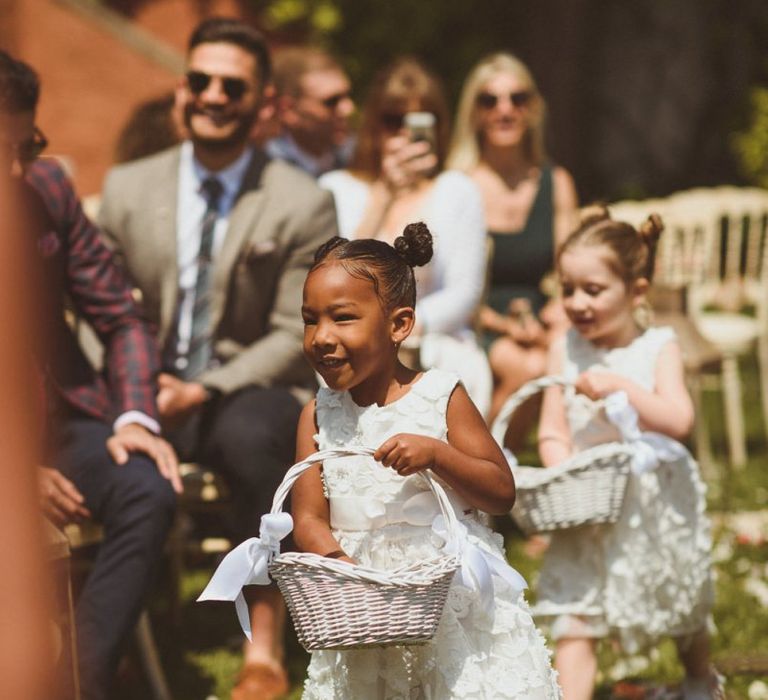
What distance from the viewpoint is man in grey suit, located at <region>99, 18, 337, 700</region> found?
200 inches

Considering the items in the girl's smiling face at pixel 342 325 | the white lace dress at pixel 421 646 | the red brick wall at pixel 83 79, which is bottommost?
the white lace dress at pixel 421 646

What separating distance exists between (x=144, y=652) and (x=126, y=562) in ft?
Answer: 1.85

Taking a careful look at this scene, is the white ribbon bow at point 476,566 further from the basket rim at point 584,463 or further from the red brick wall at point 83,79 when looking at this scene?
the red brick wall at point 83,79

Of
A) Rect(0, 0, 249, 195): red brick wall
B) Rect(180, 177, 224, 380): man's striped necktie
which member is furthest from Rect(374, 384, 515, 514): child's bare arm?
Rect(0, 0, 249, 195): red brick wall

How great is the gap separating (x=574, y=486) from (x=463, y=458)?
93cm

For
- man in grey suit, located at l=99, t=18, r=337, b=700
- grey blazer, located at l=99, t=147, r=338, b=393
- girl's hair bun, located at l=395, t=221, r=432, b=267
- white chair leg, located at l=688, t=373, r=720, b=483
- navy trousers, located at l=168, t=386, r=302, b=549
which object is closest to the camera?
girl's hair bun, located at l=395, t=221, r=432, b=267

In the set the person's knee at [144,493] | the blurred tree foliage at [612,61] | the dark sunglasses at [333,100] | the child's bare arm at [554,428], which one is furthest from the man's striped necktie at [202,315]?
the blurred tree foliage at [612,61]

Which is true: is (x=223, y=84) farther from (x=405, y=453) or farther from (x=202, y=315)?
(x=405, y=453)

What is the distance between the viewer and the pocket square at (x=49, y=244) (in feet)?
15.1

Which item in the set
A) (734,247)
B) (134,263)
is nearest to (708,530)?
(134,263)

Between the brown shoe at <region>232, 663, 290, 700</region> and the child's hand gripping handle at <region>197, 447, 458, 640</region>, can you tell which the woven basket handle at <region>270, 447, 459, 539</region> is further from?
the brown shoe at <region>232, 663, 290, 700</region>

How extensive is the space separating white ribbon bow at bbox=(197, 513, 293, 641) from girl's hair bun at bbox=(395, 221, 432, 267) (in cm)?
65

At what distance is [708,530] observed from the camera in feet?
14.2

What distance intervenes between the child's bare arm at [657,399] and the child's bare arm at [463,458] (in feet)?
2.93
